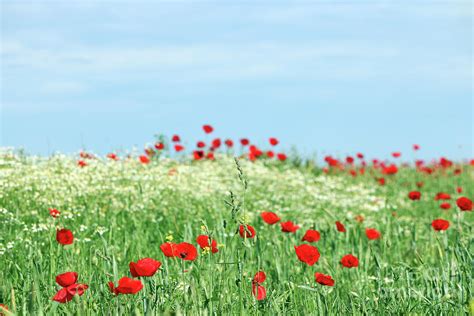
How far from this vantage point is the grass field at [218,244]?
3.29 meters

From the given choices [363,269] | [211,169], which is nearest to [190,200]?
[363,269]

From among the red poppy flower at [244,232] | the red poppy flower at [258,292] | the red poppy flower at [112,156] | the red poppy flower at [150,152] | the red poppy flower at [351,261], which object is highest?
the red poppy flower at [244,232]

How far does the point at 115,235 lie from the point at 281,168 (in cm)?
756

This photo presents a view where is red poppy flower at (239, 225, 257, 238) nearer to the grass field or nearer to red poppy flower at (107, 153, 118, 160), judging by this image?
the grass field

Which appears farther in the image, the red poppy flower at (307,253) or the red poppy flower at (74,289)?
the red poppy flower at (307,253)

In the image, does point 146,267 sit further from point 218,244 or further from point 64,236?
point 218,244

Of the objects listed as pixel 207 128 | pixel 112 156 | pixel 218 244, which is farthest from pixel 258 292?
pixel 207 128

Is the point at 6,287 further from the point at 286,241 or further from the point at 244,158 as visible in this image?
the point at 244,158

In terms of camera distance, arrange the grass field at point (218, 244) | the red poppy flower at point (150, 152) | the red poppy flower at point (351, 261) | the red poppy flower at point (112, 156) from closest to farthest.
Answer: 1. the grass field at point (218, 244)
2. the red poppy flower at point (351, 261)
3. the red poppy flower at point (112, 156)
4. the red poppy flower at point (150, 152)

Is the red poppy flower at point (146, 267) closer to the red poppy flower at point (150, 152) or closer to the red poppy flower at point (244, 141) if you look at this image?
the red poppy flower at point (150, 152)

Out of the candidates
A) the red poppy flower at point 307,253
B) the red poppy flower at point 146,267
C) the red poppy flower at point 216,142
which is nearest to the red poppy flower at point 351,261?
the red poppy flower at point 307,253

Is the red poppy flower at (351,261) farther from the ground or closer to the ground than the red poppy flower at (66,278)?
closer to the ground

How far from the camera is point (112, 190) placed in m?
7.15

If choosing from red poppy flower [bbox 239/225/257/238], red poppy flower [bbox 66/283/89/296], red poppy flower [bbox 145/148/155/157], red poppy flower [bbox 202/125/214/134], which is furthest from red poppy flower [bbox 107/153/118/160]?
red poppy flower [bbox 66/283/89/296]
